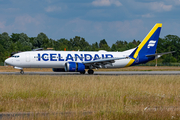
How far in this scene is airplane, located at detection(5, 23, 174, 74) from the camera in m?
36.0

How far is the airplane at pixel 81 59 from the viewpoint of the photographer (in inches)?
1419

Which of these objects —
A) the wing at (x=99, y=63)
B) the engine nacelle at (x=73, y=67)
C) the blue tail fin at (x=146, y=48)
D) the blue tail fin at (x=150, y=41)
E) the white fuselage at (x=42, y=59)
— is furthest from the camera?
the blue tail fin at (x=150, y=41)

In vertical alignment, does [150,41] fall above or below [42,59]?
above

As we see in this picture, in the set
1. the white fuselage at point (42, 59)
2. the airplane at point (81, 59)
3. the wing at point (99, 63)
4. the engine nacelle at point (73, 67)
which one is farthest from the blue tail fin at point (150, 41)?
the engine nacelle at point (73, 67)

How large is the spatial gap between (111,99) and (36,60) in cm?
2417

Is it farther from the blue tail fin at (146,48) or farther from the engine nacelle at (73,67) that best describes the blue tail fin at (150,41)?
the engine nacelle at (73,67)

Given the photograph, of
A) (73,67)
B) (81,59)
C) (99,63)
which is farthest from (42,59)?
(99,63)

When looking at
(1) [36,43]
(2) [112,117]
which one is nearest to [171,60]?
(1) [36,43]

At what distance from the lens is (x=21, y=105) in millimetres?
12008

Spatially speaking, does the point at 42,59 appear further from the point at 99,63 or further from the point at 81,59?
the point at 99,63

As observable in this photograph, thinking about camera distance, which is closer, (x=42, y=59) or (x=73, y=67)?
(x=73, y=67)

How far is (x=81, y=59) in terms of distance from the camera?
3812 cm

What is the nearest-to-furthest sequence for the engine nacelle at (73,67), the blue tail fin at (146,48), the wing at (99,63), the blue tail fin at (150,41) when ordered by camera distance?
the engine nacelle at (73,67), the wing at (99,63), the blue tail fin at (146,48), the blue tail fin at (150,41)

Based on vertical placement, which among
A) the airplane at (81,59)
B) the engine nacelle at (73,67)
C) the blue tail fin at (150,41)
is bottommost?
the engine nacelle at (73,67)
